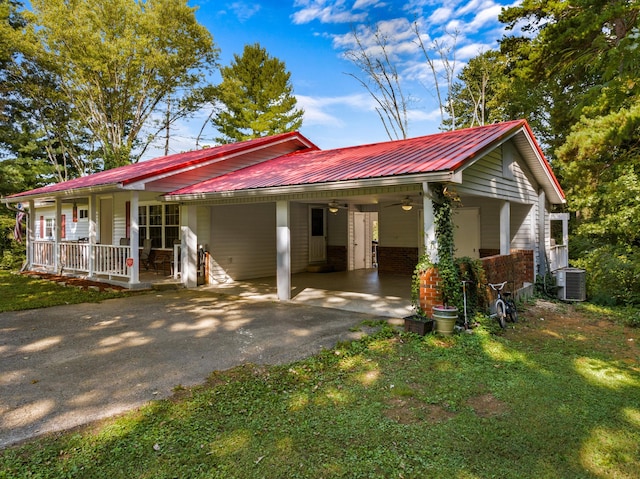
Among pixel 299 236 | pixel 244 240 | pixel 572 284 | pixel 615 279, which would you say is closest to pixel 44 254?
pixel 244 240

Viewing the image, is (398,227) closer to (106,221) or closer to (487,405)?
(487,405)

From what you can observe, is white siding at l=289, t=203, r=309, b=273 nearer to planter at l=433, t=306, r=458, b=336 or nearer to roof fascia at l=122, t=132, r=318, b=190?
roof fascia at l=122, t=132, r=318, b=190

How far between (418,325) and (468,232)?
289 inches

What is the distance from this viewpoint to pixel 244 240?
12.0 metres

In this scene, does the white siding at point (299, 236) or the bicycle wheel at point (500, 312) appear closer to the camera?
the bicycle wheel at point (500, 312)

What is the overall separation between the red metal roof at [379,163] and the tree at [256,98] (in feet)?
56.0

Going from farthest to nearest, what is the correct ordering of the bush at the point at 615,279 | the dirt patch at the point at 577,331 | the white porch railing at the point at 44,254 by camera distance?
1. the white porch railing at the point at 44,254
2. the bush at the point at 615,279
3. the dirt patch at the point at 577,331

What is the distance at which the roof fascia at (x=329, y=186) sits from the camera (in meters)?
5.82

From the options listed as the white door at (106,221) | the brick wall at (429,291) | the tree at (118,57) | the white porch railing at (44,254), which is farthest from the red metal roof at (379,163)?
the tree at (118,57)

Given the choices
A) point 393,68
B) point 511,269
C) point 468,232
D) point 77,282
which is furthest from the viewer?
point 393,68

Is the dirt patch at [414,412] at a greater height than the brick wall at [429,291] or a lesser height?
lesser

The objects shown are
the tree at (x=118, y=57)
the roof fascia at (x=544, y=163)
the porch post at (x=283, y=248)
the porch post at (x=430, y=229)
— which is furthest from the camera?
the tree at (x=118, y=57)

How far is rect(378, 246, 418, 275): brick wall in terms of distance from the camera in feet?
45.3

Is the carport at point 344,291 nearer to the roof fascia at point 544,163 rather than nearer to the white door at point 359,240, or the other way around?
the white door at point 359,240
